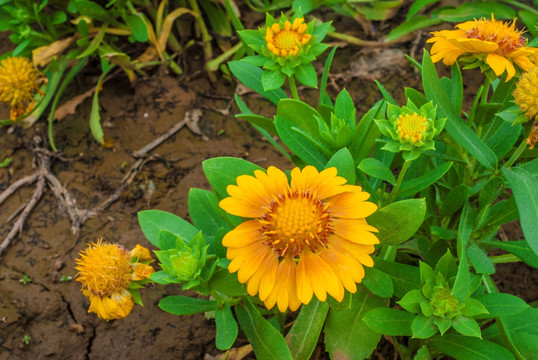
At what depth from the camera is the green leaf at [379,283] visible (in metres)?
1.41

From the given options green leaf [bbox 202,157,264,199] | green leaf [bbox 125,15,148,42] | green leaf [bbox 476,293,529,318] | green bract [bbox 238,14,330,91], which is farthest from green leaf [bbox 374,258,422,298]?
green leaf [bbox 125,15,148,42]

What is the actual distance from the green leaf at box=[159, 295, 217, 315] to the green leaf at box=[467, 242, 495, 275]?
0.78 metres

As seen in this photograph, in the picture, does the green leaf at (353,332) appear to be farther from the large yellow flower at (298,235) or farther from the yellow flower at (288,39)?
the yellow flower at (288,39)

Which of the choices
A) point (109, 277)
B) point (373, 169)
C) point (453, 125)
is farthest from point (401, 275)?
point (109, 277)

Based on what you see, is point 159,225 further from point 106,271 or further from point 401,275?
point 401,275

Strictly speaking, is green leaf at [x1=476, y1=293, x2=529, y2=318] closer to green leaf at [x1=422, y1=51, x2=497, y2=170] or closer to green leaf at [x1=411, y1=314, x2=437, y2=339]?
green leaf at [x1=411, y1=314, x2=437, y2=339]

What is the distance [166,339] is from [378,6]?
2.11 meters

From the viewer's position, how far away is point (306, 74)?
1.61m

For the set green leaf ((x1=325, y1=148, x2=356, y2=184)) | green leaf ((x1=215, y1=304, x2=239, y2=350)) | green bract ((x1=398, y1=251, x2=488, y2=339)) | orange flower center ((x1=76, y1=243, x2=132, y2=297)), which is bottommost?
green leaf ((x1=215, y1=304, x2=239, y2=350))

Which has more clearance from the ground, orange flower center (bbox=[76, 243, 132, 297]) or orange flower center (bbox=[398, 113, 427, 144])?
orange flower center (bbox=[398, 113, 427, 144])

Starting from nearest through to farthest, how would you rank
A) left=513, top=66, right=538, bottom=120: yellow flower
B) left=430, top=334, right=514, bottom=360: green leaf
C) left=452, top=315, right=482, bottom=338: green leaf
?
left=513, top=66, right=538, bottom=120: yellow flower
left=452, top=315, right=482, bottom=338: green leaf
left=430, top=334, right=514, bottom=360: green leaf

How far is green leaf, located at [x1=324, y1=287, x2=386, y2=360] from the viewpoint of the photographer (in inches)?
60.4

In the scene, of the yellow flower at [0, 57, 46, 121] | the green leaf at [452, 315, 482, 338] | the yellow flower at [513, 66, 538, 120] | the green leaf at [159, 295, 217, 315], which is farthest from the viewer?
the yellow flower at [0, 57, 46, 121]

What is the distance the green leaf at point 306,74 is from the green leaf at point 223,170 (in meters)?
0.35
